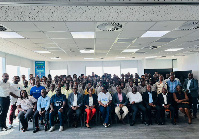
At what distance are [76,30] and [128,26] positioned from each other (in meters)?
1.52

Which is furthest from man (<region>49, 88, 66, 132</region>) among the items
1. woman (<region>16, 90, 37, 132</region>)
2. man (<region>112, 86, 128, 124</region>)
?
man (<region>112, 86, 128, 124</region>)

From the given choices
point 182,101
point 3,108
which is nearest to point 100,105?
point 182,101

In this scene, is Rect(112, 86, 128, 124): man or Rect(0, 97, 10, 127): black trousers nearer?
Rect(0, 97, 10, 127): black trousers

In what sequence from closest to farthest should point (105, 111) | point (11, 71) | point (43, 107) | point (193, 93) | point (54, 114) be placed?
1. point (54, 114)
2. point (43, 107)
3. point (105, 111)
4. point (193, 93)
5. point (11, 71)

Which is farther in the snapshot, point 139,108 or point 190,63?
point 190,63

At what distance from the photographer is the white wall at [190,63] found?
11285mm

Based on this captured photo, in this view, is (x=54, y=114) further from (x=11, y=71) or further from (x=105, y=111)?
(x=11, y=71)

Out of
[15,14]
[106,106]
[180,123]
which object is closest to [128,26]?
[106,106]

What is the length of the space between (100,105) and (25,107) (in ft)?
7.33

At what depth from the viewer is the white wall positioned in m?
11.3

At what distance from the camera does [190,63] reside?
12227mm

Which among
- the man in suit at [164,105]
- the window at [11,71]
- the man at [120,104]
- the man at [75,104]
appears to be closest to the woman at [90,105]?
the man at [75,104]

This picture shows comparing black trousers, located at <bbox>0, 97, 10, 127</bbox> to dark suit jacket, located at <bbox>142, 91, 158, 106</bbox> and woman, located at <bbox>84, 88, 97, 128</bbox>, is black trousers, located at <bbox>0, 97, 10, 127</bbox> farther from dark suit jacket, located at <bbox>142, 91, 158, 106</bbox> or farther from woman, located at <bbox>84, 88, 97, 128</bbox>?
dark suit jacket, located at <bbox>142, 91, 158, 106</bbox>

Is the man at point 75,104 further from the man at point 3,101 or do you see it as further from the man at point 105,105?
the man at point 3,101
